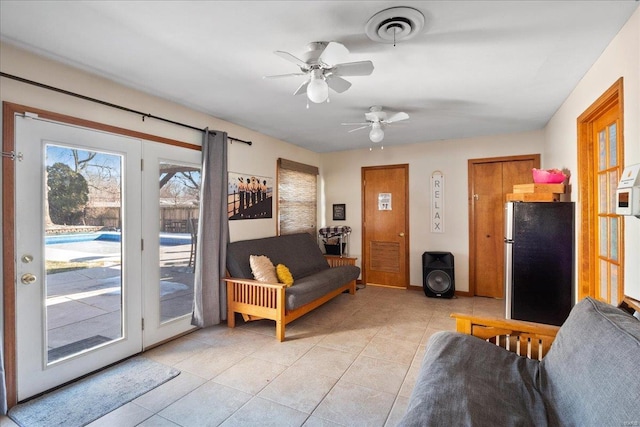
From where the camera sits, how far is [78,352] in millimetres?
2379

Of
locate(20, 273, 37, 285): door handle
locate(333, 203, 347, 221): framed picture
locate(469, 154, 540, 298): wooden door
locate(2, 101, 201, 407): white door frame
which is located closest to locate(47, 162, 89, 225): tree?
locate(2, 101, 201, 407): white door frame

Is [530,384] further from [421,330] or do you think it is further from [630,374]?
[421,330]

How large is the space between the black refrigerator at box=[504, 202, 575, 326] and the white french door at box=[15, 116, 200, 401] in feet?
11.0

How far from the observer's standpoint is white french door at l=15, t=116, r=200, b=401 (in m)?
2.12

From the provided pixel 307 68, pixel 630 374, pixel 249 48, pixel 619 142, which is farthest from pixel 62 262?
pixel 619 142

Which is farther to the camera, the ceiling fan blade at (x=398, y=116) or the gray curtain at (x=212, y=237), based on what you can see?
the gray curtain at (x=212, y=237)

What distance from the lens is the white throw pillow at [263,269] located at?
3398mm

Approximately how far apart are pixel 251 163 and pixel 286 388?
2.80 metres

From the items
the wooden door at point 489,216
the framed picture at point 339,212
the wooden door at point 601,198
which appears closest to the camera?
the wooden door at point 601,198

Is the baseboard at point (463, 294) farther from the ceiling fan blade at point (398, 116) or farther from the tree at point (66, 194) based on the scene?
the tree at point (66, 194)

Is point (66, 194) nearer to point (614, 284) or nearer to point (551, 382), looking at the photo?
point (551, 382)

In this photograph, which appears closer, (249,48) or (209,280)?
(249,48)

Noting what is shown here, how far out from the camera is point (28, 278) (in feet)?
6.88

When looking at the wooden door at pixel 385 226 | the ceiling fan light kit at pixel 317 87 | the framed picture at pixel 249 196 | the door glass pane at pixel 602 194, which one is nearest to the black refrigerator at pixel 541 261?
the door glass pane at pixel 602 194
